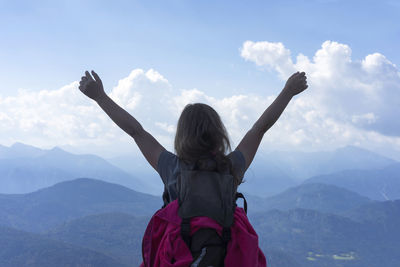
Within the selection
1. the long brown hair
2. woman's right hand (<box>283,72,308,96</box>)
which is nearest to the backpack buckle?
the long brown hair

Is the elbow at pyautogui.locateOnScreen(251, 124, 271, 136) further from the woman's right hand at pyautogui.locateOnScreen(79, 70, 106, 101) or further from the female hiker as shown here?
the woman's right hand at pyautogui.locateOnScreen(79, 70, 106, 101)

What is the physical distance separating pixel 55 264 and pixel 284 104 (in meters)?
178

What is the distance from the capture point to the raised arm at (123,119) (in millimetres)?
2994

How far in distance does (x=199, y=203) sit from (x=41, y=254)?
18675 cm

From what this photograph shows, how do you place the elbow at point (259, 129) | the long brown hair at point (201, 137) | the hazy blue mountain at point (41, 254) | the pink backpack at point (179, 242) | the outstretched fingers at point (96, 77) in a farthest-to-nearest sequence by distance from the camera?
the hazy blue mountain at point (41, 254), the outstretched fingers at point (96, 77), the elbow at point (259, 129), the long brown hair at point (201, 137), the pink backpack at point (179, 242)

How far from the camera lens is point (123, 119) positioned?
3076 mm

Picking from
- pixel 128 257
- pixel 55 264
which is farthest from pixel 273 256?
pixel 55 264

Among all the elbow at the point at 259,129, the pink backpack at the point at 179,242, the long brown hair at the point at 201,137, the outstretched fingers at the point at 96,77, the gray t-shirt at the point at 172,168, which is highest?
the outstretched fingers at the point at 96,77

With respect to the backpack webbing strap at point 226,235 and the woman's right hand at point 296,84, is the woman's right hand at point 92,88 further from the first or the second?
the woman's right hand at point 296,84

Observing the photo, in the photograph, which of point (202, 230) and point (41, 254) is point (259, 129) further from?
point (41, 254)

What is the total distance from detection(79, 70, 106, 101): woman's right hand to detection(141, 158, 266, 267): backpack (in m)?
1.19

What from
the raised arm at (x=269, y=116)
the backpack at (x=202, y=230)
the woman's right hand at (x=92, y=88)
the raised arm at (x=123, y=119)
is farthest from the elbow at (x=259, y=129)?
the woman's right hand at (x=92, y=88)

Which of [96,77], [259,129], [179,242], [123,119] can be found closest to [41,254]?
[96,77]

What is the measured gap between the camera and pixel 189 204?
2531mm
